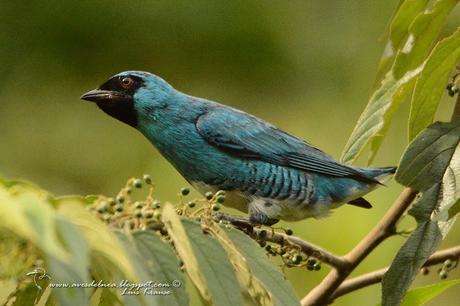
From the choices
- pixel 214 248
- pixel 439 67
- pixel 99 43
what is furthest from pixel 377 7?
pixel 214 248

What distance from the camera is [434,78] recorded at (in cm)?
289

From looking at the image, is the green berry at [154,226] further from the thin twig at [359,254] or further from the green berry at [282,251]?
the thin twig at [359,254]

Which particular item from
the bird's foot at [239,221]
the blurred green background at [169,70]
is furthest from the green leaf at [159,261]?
the blurred green background at [169,70]

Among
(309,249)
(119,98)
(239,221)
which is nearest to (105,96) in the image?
(119,98)

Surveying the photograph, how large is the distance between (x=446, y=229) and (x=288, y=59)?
7.11m

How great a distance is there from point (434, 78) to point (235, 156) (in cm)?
159

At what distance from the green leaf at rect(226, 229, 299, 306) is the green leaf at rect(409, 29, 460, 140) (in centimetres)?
81

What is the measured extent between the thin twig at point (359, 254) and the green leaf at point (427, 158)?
34cm

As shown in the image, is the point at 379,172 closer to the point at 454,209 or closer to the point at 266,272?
the point at 454,209

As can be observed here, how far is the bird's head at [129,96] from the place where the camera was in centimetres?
447

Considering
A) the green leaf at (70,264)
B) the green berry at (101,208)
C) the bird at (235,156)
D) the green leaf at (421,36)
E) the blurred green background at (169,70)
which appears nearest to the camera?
the green leaf at (70,264)

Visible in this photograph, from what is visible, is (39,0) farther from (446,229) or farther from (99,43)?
(446,229)

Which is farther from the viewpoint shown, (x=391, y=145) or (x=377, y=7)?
(x=377, y=7)

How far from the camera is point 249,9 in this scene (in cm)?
1000
